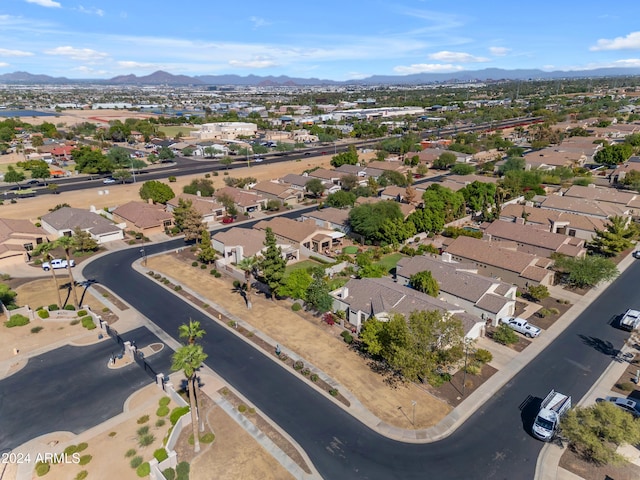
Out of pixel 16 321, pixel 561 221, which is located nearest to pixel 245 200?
pixel 16 321

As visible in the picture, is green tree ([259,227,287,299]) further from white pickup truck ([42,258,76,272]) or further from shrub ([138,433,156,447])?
white pickup truck ([42,258,76,272])

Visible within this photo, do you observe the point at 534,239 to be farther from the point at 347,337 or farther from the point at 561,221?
the point at 347,337

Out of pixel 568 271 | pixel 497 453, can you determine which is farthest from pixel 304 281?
pixel 568 271

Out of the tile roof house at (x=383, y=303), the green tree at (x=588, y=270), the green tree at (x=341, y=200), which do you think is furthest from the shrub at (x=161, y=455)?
the green tree at (x=341, y=200)

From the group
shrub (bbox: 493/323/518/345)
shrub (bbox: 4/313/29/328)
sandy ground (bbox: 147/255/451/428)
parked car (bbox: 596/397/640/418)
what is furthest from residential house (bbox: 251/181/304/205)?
parked car (bbox: 596/397/640/418)

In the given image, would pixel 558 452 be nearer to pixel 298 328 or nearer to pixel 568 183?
pixel 298 328

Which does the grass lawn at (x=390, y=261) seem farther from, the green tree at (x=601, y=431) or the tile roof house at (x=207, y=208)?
the tile roof house at (x=207, y=208)
